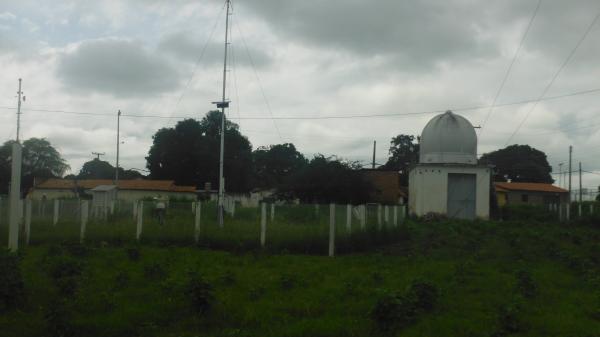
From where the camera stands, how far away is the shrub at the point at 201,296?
29.6 feet

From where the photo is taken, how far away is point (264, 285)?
11.2 m

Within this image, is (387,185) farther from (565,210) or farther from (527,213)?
(565,210)

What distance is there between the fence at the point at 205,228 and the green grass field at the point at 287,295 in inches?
33.9

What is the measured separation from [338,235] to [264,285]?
693 cm

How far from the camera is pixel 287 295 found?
1048 cm

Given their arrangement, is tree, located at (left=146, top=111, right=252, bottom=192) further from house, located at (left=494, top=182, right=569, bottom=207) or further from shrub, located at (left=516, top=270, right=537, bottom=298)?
shrub, located at (left=516, top=270, right=537, bottom=298)

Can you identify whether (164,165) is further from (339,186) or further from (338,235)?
(338,235)

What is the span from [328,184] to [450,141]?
28.4ft

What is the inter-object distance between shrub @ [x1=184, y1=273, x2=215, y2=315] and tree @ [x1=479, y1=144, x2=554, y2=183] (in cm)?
7848

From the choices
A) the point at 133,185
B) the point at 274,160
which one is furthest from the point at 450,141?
the point at 274,160

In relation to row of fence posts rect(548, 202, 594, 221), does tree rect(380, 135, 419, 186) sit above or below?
above

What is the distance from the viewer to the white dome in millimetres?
40250

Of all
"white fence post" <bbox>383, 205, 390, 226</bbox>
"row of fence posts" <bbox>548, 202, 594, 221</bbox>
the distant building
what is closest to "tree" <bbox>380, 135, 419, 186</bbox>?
the distant building

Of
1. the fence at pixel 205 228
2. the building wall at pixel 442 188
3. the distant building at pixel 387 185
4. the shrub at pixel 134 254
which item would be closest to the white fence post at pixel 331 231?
the fence at pixel 205 228
